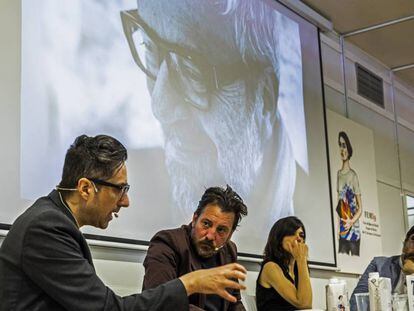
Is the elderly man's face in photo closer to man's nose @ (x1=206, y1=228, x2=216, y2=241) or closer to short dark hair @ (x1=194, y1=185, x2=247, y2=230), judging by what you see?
short dark hair @ (x1=194, y1=185, x2=247, y2=230)

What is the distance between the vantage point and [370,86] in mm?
5328

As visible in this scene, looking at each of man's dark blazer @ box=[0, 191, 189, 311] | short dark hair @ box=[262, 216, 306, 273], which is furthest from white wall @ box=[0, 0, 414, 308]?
man's dark blazer @ box=[0, 191, 189, 311]

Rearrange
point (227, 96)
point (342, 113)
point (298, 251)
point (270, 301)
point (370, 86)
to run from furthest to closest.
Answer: point (370, 86), point (342, 113), point (227, 96), point (298, 251), point (270, 301)

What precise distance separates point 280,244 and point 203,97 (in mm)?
828

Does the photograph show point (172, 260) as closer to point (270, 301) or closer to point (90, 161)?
point (90, 161)

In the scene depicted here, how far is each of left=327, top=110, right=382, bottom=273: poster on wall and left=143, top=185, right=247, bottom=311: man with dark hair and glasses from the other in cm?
216

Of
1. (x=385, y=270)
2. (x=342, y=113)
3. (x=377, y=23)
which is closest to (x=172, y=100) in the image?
(x=385, y=270)

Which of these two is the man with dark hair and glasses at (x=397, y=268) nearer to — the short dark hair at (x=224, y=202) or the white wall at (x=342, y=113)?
the white wall at (x=342, y=113)

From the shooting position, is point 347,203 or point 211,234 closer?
point 211,234

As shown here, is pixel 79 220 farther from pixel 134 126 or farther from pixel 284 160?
pixel 284 160

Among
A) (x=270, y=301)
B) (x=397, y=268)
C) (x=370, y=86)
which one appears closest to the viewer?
(x=270, y=301)

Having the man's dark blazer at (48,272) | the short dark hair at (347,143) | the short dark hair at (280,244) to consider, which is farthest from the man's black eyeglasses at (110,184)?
the short dark hair at (347,143)

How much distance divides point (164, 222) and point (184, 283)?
4.73ft

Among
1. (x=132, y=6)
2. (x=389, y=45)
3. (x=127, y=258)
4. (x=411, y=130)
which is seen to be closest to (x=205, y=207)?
(x=127, y=258)
